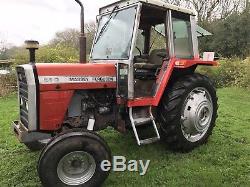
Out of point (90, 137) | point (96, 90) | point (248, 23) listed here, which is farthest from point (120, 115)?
point (248, 23)

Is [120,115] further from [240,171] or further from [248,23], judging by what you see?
[248,23]

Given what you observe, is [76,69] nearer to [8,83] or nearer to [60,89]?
[60,89]

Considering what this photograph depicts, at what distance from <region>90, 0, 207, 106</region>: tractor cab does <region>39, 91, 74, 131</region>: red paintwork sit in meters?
0.78

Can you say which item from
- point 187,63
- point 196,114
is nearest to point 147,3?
point 187,63

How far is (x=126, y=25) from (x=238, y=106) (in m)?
5.21

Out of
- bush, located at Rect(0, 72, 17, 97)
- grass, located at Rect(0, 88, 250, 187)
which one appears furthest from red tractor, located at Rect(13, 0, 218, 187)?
bush, located at Rect(0, 72, 17, 97)

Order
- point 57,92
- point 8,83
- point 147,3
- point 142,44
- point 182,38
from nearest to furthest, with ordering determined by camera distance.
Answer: point 57,92
point 147,3
point 182,38
point 142,44
point 8,83

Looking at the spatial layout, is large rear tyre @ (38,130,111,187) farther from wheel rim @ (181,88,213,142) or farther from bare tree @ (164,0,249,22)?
bare tree @ (164,0,249,22)

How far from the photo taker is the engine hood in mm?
3908

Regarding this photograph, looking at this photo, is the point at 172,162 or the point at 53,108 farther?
the point at 172,162

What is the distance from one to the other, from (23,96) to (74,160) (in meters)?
1.15

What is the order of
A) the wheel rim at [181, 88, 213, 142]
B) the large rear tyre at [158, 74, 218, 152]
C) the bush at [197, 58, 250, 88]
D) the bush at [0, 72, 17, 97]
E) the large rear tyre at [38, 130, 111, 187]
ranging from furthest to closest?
the bush at [197, 58, 250, 88], the bush at [0, 72, 17, 97], the wheel rim at [181, 88, 213, 142], the large rear tyre at [158, 74, 218, 152], the large rear tyre at [38, 130, 111, 187]

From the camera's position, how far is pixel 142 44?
17.9 feet

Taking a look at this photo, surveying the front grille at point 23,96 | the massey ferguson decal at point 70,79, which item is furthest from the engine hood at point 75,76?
the front grille at point 23,96
